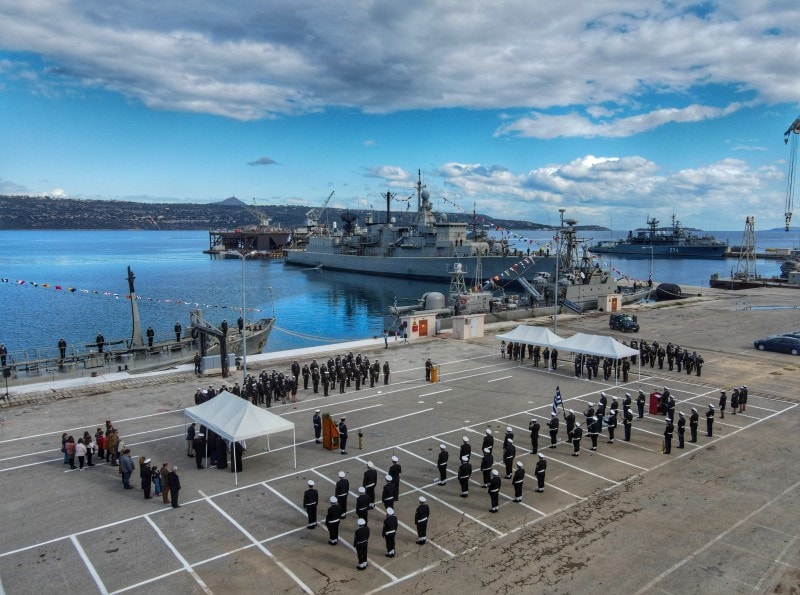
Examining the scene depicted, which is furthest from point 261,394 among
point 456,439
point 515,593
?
point 515,593

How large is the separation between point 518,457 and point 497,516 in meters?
3.85

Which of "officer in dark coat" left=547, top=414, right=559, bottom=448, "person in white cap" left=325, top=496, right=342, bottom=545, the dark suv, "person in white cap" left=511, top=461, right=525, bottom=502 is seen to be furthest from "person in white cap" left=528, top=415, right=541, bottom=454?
the dark suv

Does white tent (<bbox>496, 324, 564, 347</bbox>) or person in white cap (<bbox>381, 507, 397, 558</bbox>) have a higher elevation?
white tent (<bbox>496, 324, 564, 347</bbox>)

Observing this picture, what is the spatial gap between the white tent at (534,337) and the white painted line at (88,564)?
20.7 meters

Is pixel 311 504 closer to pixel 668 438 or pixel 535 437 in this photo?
pixel 535 437

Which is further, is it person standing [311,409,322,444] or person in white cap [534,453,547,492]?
person standing [311,409,322,444]

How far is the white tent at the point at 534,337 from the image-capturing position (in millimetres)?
27472

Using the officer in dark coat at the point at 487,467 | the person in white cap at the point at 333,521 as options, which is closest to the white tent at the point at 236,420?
the person in white cap at the point at 333,521

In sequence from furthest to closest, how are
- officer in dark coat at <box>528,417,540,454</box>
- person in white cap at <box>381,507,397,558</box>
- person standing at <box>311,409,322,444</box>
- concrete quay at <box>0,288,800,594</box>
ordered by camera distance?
person standing at <box>311,409,322,444</box>
officer in dark coat at <box>528,417,540,454</box>
person in white cap at <box>381,507,397,558</box>
concrete quay at <box>0,288,800,594</box>

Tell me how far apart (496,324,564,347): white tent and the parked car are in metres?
13.5

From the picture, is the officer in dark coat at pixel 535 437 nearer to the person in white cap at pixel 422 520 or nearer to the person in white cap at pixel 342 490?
the person in white cap at pixel 422 520

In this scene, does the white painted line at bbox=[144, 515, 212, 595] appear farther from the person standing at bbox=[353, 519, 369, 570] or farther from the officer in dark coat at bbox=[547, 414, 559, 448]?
the officer in dark coat at bbox=[547, 414, 559, 448]

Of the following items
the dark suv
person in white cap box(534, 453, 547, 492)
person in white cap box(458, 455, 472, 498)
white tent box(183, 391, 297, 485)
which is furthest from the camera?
the dark suv

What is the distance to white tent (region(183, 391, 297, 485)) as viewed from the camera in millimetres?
15148
